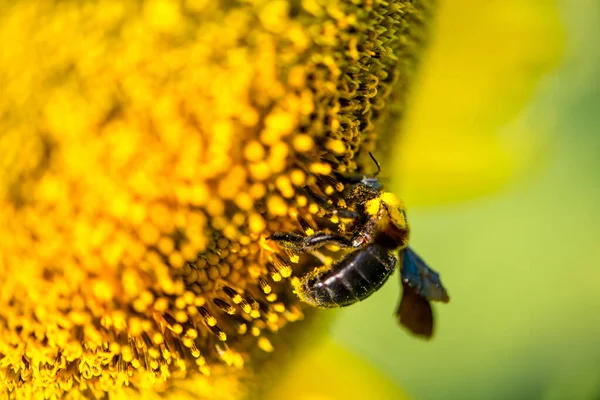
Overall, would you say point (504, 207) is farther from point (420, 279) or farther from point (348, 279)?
point (348, 279)

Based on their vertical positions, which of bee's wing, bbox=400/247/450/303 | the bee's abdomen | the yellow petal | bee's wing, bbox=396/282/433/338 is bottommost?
the yellow petal

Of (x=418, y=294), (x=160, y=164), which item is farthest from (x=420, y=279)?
(x=160, y=164)

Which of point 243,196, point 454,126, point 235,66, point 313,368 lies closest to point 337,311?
point 313,368

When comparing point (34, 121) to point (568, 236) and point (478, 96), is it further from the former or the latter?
point (568, 236)

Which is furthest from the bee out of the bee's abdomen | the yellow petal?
the yellow petal

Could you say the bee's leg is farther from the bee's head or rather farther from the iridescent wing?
the iridescent wing

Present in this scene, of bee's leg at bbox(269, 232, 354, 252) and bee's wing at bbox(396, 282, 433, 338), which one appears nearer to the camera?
bee's leg at bbox(269, 232, 354, 252)
